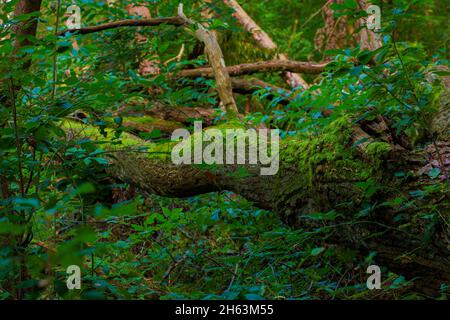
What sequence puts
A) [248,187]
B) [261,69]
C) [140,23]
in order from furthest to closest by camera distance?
[261,69] → [140,23] → [248,187]

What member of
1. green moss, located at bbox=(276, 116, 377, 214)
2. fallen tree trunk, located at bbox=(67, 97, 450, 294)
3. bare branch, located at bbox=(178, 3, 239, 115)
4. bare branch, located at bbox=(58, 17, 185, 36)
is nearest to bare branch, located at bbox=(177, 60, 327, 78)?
bare branch, located at bbox=(178, 3, 239, 115)

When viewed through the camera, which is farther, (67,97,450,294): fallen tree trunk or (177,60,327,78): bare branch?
(177,60,327,78): bare branch

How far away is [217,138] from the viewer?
13.4 ft

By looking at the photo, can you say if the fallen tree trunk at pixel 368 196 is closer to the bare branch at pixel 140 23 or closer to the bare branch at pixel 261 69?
the bare branch at pixel 140 23

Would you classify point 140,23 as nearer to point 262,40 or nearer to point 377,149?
point 377,149

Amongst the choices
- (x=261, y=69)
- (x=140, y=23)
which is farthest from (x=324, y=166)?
(x=261, y=69)

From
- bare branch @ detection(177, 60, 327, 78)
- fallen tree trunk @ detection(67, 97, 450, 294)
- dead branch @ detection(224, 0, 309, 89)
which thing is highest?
dead branch @ detection(224, 0, 309, 89)

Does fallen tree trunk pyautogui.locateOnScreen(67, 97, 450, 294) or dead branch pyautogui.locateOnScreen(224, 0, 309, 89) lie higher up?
dead branch pyautogui.locateOnScreen(224, 0, 309, 89)

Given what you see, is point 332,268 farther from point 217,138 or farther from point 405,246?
point 217,138

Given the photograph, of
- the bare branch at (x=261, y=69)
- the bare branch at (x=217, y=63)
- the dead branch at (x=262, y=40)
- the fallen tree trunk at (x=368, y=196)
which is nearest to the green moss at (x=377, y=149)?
the fallen tree trunk at (x=368, y=196)

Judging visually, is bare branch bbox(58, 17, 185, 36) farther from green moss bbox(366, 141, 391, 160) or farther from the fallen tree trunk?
green moss bbox(366, 141, 391, 160)

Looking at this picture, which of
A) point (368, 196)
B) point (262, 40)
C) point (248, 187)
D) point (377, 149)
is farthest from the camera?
point (262, 40)
